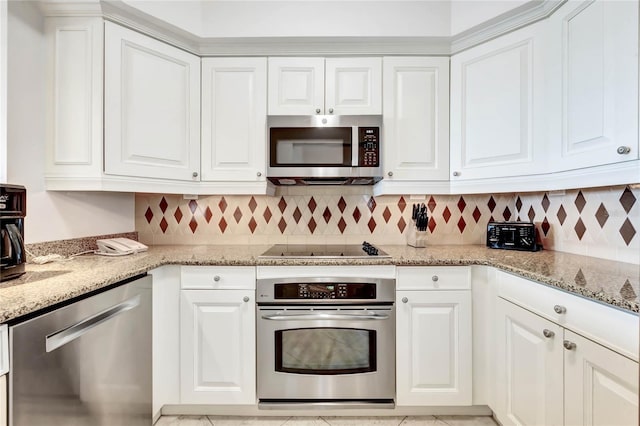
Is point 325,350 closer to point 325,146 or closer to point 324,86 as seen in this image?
point 325,146

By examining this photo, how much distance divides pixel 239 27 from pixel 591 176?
75.9 inches

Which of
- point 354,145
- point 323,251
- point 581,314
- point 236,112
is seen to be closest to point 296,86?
point 236,112

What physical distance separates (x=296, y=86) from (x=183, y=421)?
1953 mm

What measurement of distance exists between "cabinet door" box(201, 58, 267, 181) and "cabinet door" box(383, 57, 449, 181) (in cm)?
75

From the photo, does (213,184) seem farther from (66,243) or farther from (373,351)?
(373,351)

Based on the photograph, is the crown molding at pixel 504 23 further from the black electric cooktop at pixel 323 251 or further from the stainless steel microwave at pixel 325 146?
the black electric cooktop at pixel 323 251

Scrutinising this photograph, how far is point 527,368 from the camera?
1290mm

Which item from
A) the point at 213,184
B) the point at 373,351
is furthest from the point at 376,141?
the point at 373,351

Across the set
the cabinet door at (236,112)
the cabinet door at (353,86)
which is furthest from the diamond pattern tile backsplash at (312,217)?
the cabinet door at (353,86)

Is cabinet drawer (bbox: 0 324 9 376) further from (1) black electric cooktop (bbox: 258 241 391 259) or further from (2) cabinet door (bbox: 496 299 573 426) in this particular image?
(2) cabinet door (bbox: 496 299 573 426)

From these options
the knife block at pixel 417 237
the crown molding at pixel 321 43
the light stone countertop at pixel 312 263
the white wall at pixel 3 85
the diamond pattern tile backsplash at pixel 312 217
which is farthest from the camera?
the diamond pattern tile backsplash at pixel 312 217

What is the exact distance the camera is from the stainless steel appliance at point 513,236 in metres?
1.82

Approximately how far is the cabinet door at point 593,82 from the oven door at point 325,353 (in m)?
1.14

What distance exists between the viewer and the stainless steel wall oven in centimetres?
158
